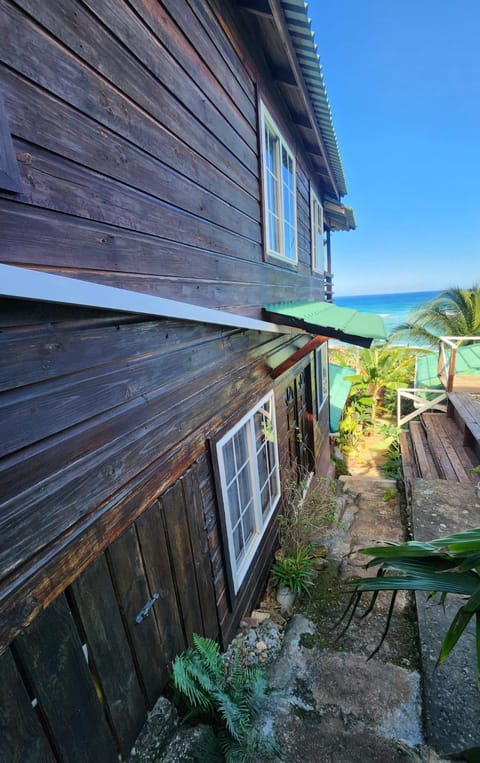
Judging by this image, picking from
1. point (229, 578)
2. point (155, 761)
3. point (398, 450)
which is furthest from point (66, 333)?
point (398, 450)

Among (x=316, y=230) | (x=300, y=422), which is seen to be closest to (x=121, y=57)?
(x=300, y=422)

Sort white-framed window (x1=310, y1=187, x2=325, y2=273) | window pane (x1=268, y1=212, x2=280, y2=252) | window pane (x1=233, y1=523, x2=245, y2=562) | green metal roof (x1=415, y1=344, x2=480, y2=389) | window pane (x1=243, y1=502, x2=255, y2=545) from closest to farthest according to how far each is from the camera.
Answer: window pane (x1=233, y1=523, x2=245, y2=562) → window pane (x1=243, y1=502, x2=255, y2=545) → window pane (x1=268, y1=212, x2=280, y2=252) → white-framed window (x1=310, y1=187, x2=325, y2=273) → green metal roof (x1=415, y1=344, x2=480, y2=389)

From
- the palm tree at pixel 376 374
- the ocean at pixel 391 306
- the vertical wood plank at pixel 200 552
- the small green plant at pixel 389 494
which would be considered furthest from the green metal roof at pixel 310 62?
the ocean at pixel 391 306

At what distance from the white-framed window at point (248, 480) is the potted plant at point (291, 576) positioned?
47 centimetres

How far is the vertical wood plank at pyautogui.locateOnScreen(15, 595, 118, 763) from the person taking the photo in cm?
125

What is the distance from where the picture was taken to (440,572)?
1106 millimetres

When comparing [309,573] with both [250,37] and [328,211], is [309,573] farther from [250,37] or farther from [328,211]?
[328,211]

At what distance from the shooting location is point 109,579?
162cm

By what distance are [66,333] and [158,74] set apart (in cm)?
182

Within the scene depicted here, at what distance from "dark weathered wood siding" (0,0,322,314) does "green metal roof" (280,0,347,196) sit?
55 centimetres

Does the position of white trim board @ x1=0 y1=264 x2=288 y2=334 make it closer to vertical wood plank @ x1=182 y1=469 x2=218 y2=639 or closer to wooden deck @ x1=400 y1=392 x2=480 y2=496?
vertical wood plank @ x1=182 y1=469 x2=218 y2=639

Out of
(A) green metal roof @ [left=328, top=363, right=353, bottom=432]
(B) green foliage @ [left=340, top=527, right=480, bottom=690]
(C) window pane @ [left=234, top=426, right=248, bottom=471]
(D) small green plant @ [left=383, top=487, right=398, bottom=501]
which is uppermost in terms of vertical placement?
(B) green foliage @ [left=340, top=527, right=480, bottom=690]

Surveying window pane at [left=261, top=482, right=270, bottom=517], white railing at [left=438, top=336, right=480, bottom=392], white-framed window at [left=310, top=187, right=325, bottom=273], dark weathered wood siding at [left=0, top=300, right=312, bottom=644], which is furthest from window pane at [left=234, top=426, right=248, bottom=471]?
white railing at [left=438, top=336, right=480, bottom=392]

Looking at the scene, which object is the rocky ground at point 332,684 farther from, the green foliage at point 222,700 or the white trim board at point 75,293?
the white trim board at point 75,293
